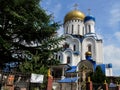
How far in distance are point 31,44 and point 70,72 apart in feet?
62.9

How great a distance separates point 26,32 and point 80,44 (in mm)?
29214

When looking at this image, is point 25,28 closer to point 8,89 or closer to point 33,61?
point 33,61

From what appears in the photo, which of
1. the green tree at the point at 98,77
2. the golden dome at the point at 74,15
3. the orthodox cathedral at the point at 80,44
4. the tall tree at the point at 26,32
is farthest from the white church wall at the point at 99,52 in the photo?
the tall tree at the point at 26,32

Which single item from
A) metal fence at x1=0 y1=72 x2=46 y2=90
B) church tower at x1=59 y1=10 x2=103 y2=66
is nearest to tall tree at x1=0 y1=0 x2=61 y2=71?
metal fence at x1=0 y1=72 x2=46 y2=90

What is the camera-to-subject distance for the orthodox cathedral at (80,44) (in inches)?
1522

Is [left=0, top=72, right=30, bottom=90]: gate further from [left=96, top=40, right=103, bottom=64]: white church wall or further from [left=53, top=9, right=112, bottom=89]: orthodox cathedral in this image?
[left=96, top=40, right=103, bottom=64]: white church wall

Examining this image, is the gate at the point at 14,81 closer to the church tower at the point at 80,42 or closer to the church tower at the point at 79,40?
the church tower at the point at 80,42

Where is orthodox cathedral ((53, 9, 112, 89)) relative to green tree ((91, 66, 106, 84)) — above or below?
above

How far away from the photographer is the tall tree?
15.1 m

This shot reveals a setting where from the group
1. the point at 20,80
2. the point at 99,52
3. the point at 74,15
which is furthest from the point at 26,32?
the point at 74,15

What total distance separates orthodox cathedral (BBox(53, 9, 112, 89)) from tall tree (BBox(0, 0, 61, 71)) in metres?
20.2

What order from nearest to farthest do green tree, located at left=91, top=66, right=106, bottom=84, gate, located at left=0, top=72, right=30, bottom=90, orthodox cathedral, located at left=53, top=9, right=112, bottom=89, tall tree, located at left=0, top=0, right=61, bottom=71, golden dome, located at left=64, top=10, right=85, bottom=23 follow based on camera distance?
gate, located at left=0, top=72, right=30, bottom=90, tall tree, located at left=0, top=0, right=61, bottom=71, green tree, located at left=91, top=66, right=106, bottom=84, orthodox cathedral, located at left=53, top=9, right=112, bottom=89, golden dome, located at left=64, top=10, right=85, bottom=23

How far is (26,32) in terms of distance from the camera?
605 inches

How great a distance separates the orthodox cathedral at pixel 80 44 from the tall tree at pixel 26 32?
2023cm
